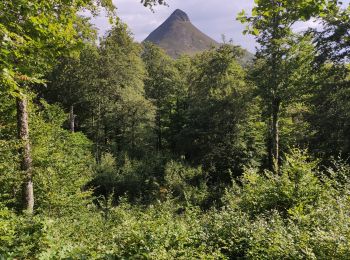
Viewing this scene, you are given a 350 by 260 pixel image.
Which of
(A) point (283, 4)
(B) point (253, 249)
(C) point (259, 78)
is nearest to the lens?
(A) point (283, 4)

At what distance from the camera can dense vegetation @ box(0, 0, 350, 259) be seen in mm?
5734

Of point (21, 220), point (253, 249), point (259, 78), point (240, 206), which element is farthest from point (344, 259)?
point (259, 78)

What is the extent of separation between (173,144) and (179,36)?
88.6m

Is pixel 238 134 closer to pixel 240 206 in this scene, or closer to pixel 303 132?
pixel 303 132

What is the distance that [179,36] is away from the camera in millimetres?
116250

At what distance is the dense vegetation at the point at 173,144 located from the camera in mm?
5734

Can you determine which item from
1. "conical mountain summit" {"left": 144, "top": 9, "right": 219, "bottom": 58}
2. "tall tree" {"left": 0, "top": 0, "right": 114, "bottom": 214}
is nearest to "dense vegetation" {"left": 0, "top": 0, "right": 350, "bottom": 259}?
"tall tree" {"left": 0, "top": 0, "right": 114, "bottom": 214}

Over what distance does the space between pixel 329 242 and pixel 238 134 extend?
21079 mm

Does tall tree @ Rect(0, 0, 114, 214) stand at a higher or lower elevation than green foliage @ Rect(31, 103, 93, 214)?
higher

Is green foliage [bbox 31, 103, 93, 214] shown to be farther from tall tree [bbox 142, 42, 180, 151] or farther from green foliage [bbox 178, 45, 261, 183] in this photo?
tall tree [bbox 142, 42, 180, 151]

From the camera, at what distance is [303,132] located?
2341 cm

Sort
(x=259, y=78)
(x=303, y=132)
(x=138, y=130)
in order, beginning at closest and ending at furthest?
(x=259, y=78), (x=303, y=132), (x=138, y=130)

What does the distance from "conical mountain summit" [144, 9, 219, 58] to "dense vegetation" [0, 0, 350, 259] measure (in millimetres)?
68885

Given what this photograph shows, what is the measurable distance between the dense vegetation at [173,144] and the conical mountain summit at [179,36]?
68.9 metres
